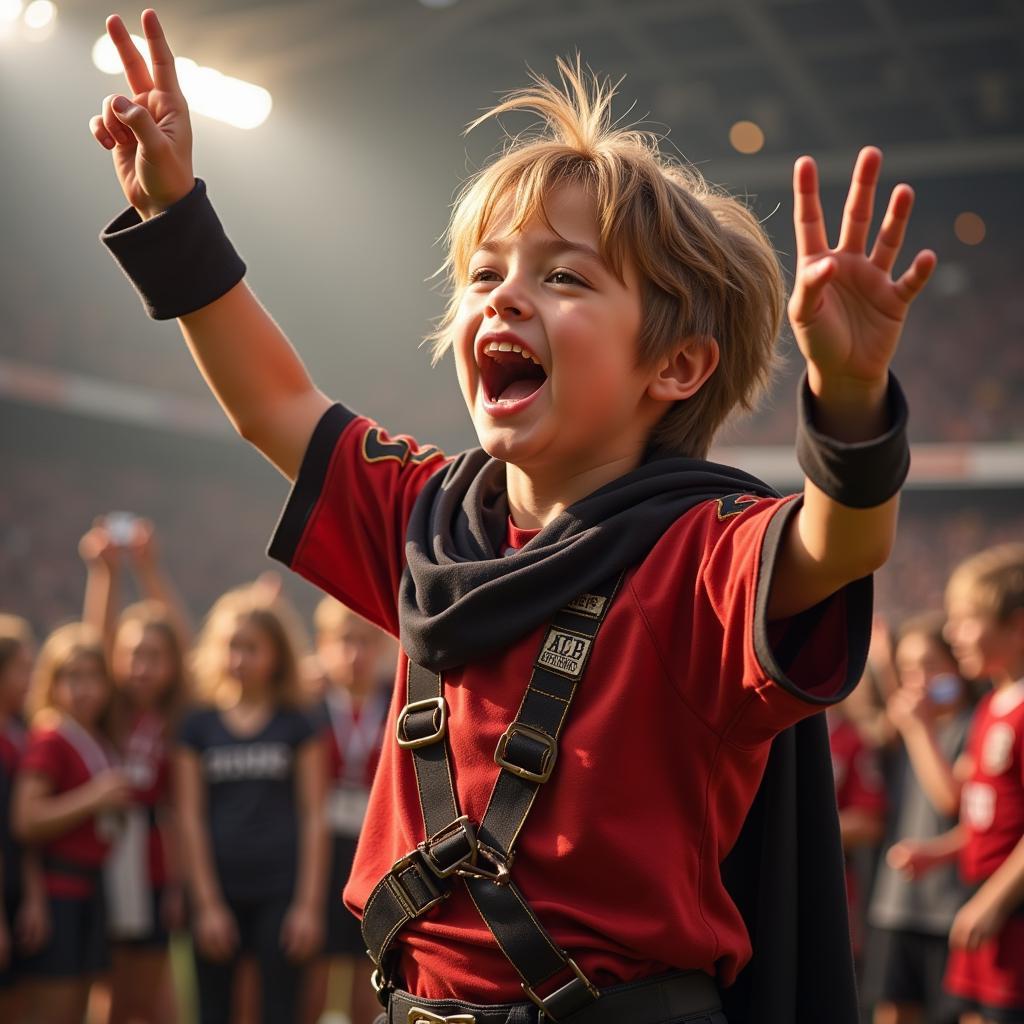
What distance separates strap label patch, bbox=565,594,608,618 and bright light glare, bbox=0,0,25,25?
1675cm

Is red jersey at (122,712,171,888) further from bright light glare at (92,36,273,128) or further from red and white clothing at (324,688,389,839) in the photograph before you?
bright light glare at (92,36,273,128)

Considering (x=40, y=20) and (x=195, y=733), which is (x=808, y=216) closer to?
(x=195, y=733)

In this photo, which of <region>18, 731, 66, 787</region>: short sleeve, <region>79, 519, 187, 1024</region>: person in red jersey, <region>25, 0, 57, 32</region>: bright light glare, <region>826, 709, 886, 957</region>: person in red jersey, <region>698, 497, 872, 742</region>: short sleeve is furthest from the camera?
<region>25, 0, 57, 32</region>: bright light glare

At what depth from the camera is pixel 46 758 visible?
609 cm

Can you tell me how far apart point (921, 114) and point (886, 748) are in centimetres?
1516

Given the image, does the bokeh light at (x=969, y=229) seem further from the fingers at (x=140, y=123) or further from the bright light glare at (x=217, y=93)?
the fingers at (x=140, y=123)

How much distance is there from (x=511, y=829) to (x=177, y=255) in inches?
36.6

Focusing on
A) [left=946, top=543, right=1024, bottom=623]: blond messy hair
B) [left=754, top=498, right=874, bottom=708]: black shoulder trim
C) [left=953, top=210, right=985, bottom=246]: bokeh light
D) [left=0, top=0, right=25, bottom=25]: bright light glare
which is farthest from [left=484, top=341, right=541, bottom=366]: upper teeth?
[left=953, top=210, right=985, bottom=246]: bokeh light

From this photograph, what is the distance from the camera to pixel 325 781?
6359 millimetres

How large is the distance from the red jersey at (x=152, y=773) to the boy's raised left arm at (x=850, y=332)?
5.54 meters

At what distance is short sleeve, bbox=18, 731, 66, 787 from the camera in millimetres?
6066

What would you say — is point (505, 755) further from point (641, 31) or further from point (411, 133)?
point (411, 133)

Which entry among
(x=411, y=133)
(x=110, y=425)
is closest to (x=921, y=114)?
(x=411, y=133)

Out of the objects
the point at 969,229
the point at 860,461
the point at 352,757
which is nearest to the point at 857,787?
the point at 352,757
